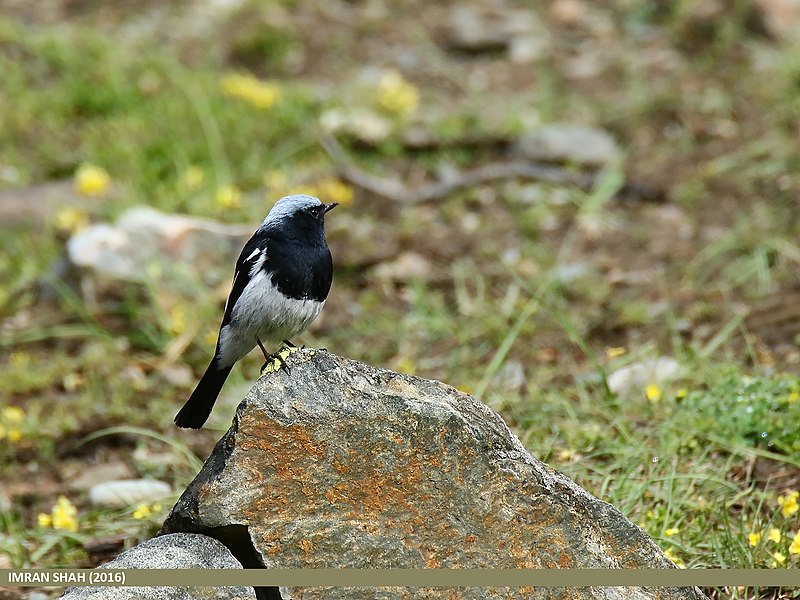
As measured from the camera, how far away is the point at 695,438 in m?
4.55

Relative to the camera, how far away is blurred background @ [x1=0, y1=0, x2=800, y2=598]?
460 cm

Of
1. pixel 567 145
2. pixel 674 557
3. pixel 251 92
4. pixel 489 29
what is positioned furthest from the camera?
pixel 489 29

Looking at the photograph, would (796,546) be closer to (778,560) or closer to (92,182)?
(778,560)

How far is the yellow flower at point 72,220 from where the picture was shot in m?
7.20

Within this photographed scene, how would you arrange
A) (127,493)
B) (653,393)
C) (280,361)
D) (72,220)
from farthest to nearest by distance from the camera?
(72,220) → (127,493) → (653,393) → (280,361)

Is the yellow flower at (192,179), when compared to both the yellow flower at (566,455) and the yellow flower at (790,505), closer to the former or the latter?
the yellow flower at (566,455)

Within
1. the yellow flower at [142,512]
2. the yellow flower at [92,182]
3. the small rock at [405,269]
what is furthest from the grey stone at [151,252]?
the yellow flower at [142,512]

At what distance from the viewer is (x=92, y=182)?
726cm

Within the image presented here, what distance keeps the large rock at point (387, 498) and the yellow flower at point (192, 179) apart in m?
4.50

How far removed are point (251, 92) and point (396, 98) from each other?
1.11m

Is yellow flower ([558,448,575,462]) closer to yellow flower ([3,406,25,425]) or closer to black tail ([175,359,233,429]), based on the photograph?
black tail ([175,359,233,429])

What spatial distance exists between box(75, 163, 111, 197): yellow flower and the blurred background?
0.07 m

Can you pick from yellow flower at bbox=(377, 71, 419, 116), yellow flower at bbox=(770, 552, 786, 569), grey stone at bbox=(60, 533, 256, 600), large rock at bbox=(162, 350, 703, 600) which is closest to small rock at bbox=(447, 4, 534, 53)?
yellow flower at bbox=(377, 71, 419, 116)

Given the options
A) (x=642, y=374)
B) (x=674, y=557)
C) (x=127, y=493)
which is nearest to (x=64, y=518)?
(x=127, y=493)
